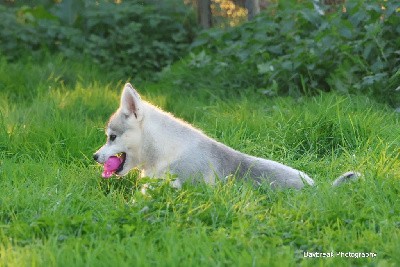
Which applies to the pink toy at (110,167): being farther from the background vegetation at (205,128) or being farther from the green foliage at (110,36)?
the green foliage at (110,36)

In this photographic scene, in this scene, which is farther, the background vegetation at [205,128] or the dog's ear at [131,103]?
the dog's ear at [131,103]

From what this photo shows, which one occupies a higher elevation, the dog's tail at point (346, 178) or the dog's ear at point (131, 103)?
the dog's ear at point (131, 103)

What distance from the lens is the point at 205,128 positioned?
7367mm

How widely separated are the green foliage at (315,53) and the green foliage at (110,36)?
52.6 inches

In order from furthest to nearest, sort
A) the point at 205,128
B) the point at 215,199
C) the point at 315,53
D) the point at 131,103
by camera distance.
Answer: the point at 315,53
the point at 205,128
the point at 131,103
the point at 215,199

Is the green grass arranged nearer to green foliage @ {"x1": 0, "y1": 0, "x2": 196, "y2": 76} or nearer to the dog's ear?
the dog's ear

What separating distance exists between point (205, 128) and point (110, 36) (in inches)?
173

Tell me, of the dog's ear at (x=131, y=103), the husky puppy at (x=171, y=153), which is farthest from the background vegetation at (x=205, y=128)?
the dog's ear at (x=131, y=103)

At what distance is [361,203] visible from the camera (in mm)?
4977

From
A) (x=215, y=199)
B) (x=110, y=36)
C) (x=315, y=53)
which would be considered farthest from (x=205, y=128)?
(x=110, y=36)

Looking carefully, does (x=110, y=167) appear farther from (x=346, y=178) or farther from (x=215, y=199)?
(x=346, y=178)

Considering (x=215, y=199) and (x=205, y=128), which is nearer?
(x=215, y=199)

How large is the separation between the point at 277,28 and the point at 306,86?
3.71 ft

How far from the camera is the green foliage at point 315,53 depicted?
8.23m
